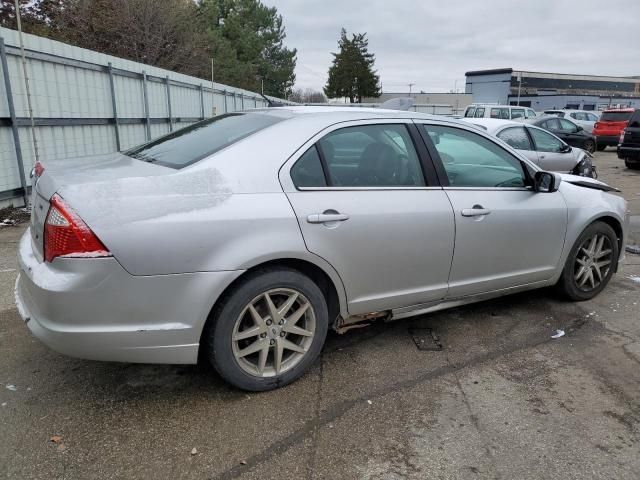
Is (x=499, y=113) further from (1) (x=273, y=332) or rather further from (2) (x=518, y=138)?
(1) (x=273, y=332)

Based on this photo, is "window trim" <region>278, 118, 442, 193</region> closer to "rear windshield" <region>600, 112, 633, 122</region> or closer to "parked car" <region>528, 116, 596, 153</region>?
"parked car" <region>528, 116, 596, 153</region>

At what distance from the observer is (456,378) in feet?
10.4

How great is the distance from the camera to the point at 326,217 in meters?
2.88

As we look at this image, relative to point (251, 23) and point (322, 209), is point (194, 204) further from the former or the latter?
point (251, 23)

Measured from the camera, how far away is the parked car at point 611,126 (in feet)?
69.2

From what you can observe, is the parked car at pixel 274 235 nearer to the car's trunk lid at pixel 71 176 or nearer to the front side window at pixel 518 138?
the car's trunk lid at pixel 71 176

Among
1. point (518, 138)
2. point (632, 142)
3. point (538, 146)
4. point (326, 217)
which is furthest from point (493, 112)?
point (326, 217)

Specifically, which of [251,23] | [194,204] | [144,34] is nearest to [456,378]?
[194,204]

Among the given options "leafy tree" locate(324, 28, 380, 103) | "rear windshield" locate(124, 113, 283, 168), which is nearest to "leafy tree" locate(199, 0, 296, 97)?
"leafy tree" locate(324, 28, 380, 103)

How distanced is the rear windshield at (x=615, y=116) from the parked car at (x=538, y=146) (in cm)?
1372

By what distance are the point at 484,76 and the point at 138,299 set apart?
71237mm

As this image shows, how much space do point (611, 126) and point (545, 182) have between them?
2094cm

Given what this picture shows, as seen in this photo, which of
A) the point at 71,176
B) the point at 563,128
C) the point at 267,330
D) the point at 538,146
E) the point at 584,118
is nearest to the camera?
the point at 71,176

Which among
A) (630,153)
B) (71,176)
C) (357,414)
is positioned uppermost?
(71,176)
